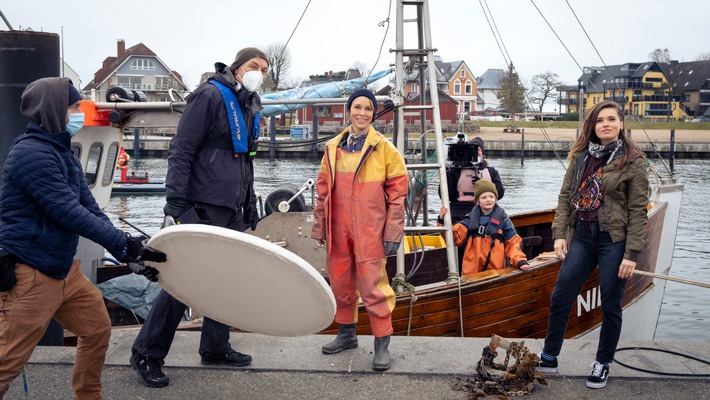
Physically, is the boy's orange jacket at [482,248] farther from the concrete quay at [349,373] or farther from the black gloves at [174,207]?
the black gloves at [174,207]

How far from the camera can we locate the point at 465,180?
29.1ft

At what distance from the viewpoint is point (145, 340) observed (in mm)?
4680

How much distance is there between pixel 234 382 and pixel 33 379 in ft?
4.09

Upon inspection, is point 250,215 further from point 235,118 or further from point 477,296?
point 477,296

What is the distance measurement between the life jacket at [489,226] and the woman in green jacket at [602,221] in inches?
90.6

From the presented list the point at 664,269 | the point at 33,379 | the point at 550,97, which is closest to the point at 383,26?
the point at 33,379

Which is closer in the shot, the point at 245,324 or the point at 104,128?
the point at 245,324

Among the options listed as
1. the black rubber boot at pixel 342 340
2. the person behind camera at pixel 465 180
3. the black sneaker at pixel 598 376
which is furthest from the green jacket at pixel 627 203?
the person behind camera at pixel 465 180

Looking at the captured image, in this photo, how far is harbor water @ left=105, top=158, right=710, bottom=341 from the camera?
1444 centimetres

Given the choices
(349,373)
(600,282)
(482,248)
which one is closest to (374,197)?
(349,373)

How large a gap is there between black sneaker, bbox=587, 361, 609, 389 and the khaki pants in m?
2.80

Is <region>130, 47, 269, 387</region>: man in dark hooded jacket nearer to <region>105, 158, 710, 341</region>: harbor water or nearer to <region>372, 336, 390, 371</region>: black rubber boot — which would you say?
<region>105, 158, 710, 341</region>: harbor water

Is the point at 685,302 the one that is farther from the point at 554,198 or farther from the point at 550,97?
the point at 550,97

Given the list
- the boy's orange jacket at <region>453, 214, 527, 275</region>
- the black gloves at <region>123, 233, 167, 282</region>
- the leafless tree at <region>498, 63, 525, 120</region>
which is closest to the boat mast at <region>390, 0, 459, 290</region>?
the boy's orange jacket at <region>453, 214, 527, 275</region>
